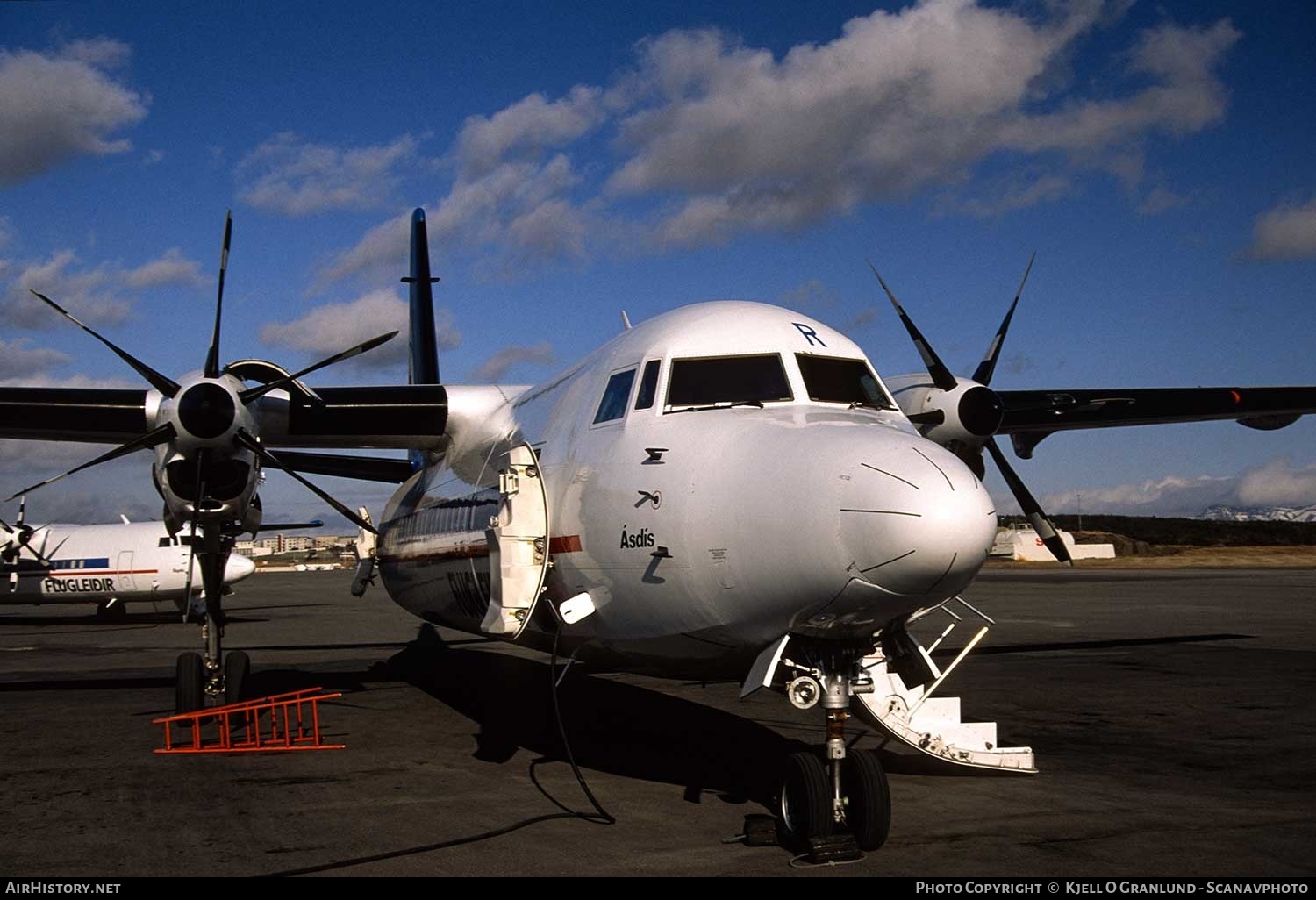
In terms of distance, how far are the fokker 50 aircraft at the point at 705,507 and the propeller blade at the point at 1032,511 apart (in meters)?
0.16

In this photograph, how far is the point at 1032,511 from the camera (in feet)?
48.4

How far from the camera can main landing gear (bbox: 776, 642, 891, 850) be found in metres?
6.48

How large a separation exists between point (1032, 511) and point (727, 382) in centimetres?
838

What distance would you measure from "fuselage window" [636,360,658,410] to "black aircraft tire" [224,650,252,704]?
7.92 meters

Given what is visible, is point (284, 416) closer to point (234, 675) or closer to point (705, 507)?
point (234, 675)

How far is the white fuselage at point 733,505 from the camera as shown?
5.79m

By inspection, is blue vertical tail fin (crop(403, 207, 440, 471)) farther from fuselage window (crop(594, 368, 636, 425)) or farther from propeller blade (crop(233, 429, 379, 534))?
fuselage window (crop(594, 368, 636, 425))

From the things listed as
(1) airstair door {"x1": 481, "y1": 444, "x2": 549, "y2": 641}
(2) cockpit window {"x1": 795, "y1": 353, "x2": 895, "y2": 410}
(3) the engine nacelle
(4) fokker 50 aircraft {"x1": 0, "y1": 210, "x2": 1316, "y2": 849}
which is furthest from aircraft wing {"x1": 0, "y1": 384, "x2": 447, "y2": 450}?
(2) cockpit window {"x1": 795, "y1": 353, "x2": 895, "y2": 410}

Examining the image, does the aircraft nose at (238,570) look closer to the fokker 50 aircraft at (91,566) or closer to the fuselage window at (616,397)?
the fokker 50 aircraft at (91,566)

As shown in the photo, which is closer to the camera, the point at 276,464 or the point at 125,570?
the point at 276,464

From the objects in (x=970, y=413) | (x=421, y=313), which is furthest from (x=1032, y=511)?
(x=421, y=313)

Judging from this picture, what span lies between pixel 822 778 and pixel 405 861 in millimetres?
2460
